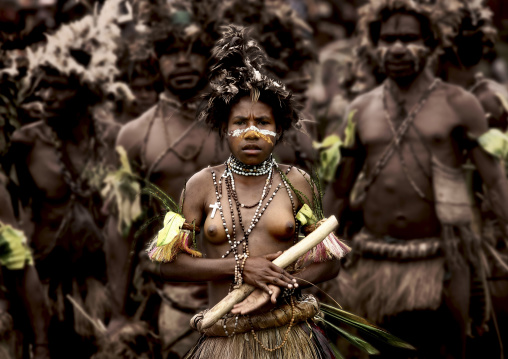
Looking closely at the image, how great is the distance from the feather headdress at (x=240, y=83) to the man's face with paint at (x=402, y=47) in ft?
7.35

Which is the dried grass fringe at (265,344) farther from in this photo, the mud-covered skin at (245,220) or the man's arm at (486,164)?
the man's arm at (486,164)

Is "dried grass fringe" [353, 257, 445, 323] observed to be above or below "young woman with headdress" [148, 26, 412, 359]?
below

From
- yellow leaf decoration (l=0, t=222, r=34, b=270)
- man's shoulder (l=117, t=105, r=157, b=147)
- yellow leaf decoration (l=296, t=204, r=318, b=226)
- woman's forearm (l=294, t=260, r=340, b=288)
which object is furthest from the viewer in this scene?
man's shoulder (l=117, t=105, r=157, b=147)

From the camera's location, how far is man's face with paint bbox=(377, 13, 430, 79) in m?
6.79

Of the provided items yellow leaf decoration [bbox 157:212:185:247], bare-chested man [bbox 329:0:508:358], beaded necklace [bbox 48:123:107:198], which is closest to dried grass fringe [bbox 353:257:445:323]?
bare-chested man [bbox 329:0:508:358]

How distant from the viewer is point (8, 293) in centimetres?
611

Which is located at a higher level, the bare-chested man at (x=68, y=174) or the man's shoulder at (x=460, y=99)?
the man's shoulder at (x=460, y=99)

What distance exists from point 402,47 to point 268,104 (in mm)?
2449

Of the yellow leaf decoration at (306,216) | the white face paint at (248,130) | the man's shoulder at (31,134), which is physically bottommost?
the man's shoulder at (31,134)

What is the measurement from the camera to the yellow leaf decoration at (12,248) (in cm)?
571

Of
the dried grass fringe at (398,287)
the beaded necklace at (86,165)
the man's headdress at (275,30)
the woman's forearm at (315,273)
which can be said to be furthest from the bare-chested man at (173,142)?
the woman's forearm at (315,273)

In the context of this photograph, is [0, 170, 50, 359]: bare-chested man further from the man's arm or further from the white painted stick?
the man's arm

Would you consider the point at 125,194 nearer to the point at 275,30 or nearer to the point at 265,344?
the point at 275,30

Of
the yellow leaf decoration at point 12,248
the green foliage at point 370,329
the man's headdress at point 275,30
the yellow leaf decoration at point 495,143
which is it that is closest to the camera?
the green foliage at point 370,329
